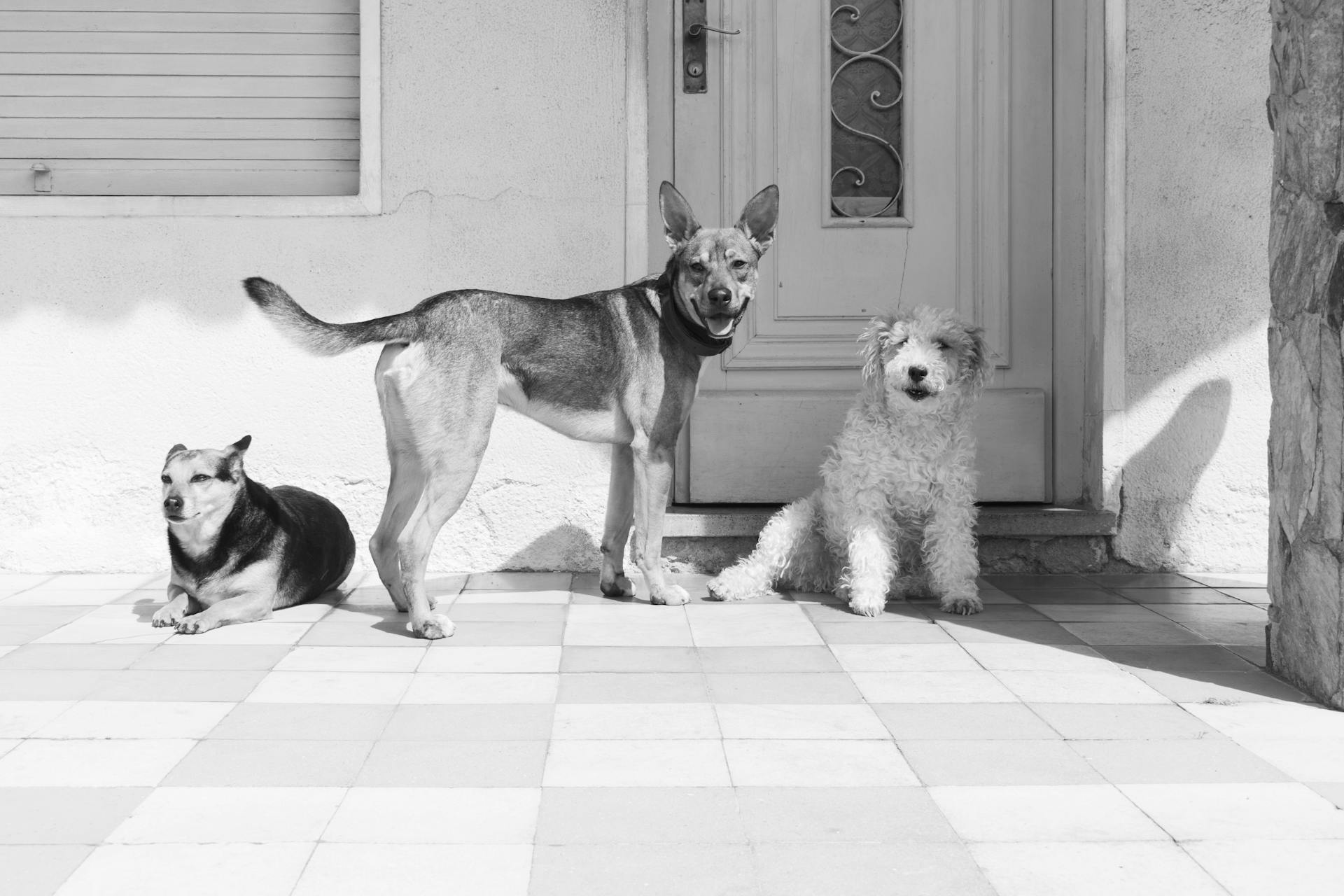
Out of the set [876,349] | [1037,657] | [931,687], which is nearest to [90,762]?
[931,687]

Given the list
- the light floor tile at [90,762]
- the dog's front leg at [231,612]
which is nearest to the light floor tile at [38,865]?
the light floor tile at [90,762]

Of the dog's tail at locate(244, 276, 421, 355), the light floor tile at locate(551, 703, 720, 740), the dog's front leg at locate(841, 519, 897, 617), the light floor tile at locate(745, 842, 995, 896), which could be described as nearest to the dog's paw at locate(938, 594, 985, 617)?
the dog's front leg at locate(841, 519, 897, 617)

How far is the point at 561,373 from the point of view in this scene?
14.3ft

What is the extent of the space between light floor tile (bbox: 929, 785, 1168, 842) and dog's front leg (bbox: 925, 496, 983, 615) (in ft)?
6.29

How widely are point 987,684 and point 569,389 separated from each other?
184cm

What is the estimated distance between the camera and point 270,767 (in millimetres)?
2650

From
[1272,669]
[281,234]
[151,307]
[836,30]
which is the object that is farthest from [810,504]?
[151,307]

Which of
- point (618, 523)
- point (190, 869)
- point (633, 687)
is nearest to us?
point (190, 869)

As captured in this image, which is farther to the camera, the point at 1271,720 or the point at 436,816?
the point at 1271,720

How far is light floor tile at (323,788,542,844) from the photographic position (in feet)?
7.37

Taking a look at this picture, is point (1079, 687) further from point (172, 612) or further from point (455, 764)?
point (172, 612)

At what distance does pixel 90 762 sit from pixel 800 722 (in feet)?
5.43

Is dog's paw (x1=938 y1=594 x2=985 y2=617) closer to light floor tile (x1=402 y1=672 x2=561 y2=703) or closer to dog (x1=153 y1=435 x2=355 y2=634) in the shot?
light floor tile (x1=402 y1=672 x2=561 y2=703)

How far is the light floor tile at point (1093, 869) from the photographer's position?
6.63 feet
